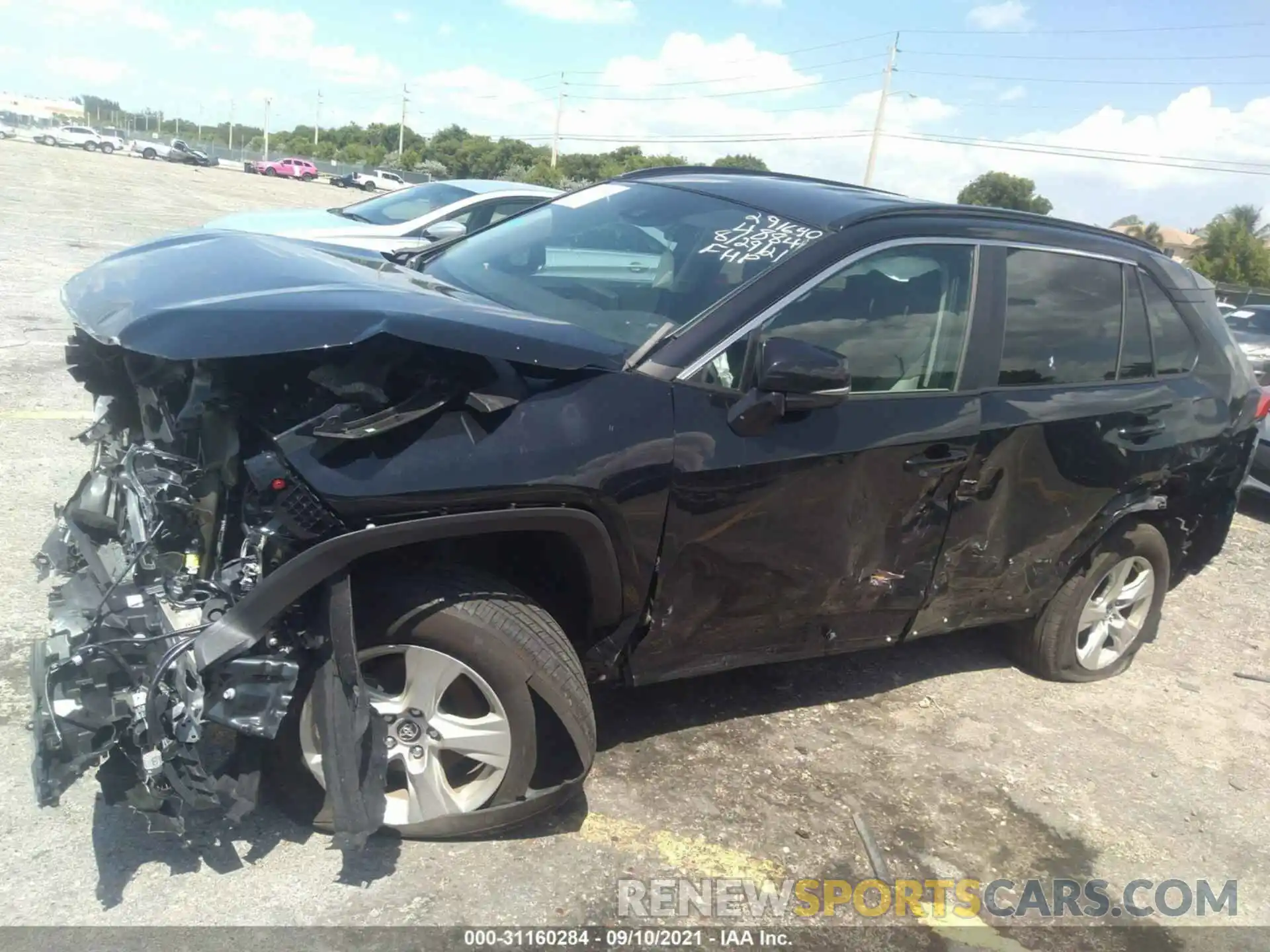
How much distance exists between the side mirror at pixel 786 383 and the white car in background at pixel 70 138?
6999 cm

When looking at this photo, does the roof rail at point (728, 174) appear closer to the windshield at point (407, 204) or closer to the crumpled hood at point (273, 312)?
the crumpled hood at point (273, 312)

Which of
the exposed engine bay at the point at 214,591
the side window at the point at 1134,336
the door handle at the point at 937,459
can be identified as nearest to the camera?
the exposed engine bay at the point at 214,591

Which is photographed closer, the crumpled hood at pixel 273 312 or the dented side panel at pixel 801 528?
the crumpled hood at pixel 273 312

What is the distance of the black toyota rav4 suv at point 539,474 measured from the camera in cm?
243

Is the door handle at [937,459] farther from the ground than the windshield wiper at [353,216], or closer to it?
closer to it

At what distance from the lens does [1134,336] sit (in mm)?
4195

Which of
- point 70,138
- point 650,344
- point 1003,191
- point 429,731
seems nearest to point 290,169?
point 70,138

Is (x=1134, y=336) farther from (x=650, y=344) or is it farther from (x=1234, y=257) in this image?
(x=1234, y=257)

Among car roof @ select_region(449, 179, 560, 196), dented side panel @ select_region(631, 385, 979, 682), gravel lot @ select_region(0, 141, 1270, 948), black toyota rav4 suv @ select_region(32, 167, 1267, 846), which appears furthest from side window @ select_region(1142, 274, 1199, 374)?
car roof @ select_region(449, 179, 560, 196)

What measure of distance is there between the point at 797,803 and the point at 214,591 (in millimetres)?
1990

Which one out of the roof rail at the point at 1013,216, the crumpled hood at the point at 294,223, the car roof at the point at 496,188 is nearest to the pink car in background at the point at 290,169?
the car roof at the point at 496,188

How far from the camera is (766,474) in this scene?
9.88 feet

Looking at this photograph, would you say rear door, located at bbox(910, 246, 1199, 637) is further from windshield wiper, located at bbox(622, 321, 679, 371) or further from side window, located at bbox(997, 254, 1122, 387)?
windshield wiper, located at bbox(622, 321, 679, 371)

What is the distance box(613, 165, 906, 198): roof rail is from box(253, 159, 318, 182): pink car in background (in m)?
62.9
